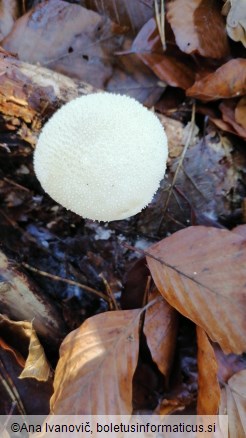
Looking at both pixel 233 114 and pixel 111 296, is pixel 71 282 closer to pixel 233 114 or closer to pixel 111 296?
pixel 111 296

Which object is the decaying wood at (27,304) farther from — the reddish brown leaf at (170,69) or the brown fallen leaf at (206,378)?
the reddish brown leaf at (170,69)

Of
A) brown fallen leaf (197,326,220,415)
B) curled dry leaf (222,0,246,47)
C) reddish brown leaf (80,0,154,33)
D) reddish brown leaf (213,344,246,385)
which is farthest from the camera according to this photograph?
reddish brown leaf (80,0,154,33)

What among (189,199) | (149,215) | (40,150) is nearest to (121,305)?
(149,215)

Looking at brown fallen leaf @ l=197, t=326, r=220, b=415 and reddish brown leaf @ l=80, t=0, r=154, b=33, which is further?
reddish brown leaf @ l=80, t=0, r=154, b=33

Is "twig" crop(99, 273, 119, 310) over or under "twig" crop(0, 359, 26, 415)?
over

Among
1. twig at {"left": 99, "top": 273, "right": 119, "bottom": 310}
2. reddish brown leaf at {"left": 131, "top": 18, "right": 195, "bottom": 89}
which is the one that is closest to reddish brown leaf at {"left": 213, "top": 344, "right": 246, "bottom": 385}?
twig at {"left": 99, "top": 273, "right": 119, "bottom": 310}

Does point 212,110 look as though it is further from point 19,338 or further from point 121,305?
point 19,338

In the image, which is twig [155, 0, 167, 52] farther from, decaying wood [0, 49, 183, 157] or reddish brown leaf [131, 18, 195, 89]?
decaying wood [0, 49, 183, 157]
